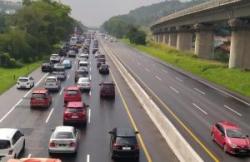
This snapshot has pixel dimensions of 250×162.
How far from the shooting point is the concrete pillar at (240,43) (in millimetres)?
70750

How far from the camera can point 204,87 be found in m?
60.9

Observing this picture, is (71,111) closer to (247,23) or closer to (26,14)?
(247,23)

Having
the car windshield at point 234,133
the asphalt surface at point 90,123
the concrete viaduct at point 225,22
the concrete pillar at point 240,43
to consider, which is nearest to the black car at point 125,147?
the asphalt surface at point 90,123

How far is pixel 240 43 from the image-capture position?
233 feet

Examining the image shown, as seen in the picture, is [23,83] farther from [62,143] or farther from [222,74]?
[62,143]

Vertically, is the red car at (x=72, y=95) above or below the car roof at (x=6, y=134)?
below

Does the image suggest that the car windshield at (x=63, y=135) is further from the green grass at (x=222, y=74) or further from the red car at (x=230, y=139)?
the green grass at (x=222, y=74)

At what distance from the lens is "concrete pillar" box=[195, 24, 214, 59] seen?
9732cm

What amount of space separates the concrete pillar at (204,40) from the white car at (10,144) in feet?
243

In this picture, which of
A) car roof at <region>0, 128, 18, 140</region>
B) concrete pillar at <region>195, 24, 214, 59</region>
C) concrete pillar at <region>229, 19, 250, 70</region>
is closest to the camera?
car roof at <region>0, 128, 18, 140</region>

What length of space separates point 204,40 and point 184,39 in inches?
1023

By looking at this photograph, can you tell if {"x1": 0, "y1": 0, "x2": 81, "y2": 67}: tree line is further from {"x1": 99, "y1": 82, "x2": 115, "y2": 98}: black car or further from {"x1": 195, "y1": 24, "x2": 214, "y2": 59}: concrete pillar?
{"x1": 99, "y1": 82, "x2": 115, "y2": 98}: black car

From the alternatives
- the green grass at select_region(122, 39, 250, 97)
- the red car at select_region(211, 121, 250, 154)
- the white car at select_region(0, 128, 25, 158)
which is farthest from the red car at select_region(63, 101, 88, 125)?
the green grass at select_region(122, 39, 250, 97)

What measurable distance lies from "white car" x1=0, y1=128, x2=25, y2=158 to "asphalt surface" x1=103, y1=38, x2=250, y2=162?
9624 millimetres
